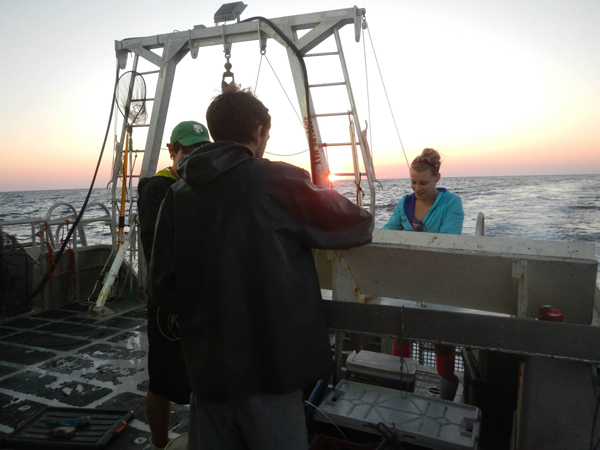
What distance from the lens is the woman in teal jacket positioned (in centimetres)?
308

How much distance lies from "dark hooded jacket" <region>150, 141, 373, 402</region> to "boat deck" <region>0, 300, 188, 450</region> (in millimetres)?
2133

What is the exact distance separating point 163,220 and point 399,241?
3.47ft

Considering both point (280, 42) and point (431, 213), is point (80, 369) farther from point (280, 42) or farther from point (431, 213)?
point (280, 42)

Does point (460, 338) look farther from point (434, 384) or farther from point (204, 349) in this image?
point (434, 384)

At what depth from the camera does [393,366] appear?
9.36 ft

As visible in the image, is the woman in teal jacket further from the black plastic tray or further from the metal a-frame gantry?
the black plastic tray

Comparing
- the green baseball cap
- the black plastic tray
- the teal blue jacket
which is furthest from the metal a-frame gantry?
the black plastic tray

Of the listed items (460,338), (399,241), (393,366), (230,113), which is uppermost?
(230,113)

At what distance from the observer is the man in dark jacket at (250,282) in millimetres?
1377

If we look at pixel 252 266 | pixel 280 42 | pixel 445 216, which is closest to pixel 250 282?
pixel 252 266

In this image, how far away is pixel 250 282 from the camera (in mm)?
1398

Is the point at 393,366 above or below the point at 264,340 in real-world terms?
below

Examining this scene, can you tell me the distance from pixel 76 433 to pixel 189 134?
7.47ft

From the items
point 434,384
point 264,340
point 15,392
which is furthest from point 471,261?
point 15,392
